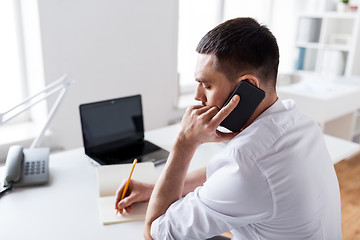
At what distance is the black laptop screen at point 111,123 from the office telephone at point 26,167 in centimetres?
18

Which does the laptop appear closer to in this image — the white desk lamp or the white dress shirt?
the white desk lamp

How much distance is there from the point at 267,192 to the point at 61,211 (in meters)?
0.65

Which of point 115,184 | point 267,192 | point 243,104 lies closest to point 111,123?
point 115,184

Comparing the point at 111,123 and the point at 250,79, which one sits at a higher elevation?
the point at 250,79

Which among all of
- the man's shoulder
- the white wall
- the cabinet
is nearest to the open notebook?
the man's shoulder

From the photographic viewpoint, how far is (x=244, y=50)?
2.65 ft

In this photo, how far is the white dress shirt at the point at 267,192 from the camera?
75 cm

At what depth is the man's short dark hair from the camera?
2.66 feet

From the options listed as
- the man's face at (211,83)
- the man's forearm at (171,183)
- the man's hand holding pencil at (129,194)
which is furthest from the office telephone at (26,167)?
the man's face at (211,83)

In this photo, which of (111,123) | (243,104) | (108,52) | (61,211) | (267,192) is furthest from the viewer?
(108,52)

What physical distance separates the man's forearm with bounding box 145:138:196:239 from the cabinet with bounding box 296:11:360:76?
9.45ft

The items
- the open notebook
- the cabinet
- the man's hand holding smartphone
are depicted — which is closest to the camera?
the man's hand holding smartphone

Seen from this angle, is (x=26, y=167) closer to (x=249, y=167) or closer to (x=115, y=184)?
(x=115, y=184)

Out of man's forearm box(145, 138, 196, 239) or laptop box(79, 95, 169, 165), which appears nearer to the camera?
man's forearm box(145, 138, 196, 239)
